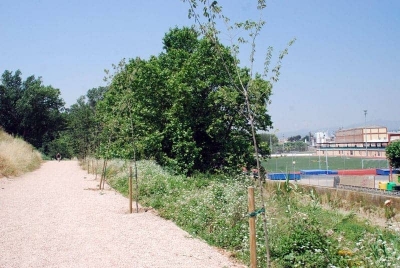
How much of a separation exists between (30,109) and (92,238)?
58.7 meters

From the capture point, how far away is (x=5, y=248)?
6863mm

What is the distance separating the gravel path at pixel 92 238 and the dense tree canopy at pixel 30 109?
174 ft

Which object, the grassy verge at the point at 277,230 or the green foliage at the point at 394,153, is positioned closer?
the grassy verge at the point at 277,230

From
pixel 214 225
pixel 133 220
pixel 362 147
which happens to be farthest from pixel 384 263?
pixel 362 147

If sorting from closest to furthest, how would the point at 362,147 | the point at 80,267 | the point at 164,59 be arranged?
the point at 80,267, the point at 164,59, the point at 362,147

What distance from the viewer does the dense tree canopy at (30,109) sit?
2363 inches

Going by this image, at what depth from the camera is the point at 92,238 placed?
7.59 m

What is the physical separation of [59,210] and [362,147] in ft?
367

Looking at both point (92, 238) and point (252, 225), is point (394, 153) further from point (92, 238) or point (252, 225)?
point (252, 225)

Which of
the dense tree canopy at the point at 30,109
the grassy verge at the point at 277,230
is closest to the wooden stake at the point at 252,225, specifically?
the grassy verge at the point at 277,230

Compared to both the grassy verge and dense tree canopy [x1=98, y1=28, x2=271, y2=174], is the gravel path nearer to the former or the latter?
the grassy verge

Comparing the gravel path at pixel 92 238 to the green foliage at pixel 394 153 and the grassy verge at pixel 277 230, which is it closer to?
the grassy verge at pixel 277 230

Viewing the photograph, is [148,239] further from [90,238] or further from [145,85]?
[145,85]

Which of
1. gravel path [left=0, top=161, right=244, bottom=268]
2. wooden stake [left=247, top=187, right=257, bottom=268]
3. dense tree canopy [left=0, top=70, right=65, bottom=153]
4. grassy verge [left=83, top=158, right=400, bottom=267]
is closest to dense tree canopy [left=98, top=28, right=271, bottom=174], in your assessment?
grassy verge [left=83, top=158, right=400, bottom=267]
